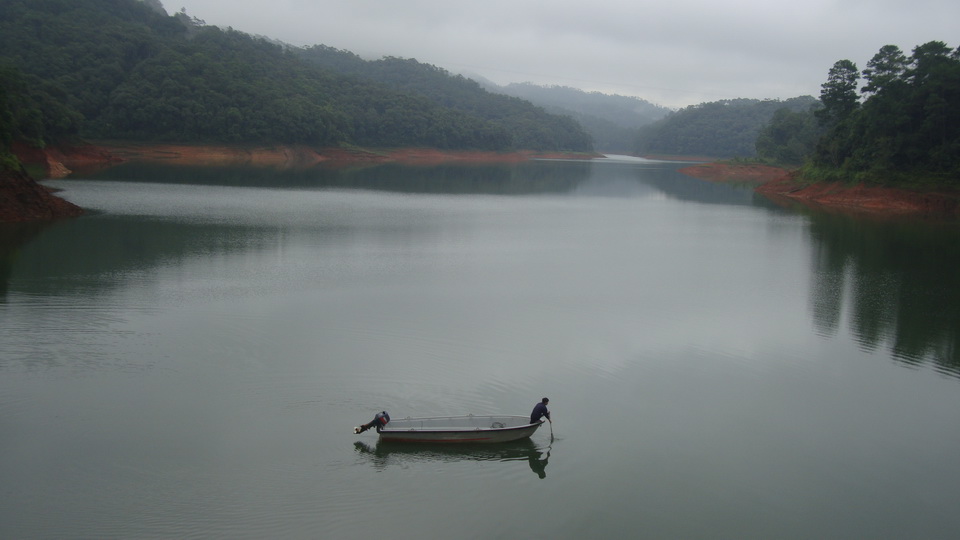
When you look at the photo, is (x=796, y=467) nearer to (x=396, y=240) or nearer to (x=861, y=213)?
(x=396, y=240)

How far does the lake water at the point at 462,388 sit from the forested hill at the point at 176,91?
22.7 m

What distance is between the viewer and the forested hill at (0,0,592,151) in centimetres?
6556

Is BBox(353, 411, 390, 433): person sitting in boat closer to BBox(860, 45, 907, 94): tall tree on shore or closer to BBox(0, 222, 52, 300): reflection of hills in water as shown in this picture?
BBox(0, 222, 52, 300): reflection of hills in water

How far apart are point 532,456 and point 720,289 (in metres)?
13.2

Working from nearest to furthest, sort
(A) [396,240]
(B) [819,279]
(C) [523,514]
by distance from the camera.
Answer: (C) [523,514] < (B) [819,279] < (A) [396,240]

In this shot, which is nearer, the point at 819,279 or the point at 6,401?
the point at 6,401

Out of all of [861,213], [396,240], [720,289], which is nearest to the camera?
[720,289]

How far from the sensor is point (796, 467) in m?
10.9

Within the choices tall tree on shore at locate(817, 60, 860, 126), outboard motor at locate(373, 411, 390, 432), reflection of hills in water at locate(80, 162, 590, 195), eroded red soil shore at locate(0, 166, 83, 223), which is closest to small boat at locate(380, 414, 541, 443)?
outboard motor at locate(373, 411, 390, 432)

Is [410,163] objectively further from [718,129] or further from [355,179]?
[718,129]

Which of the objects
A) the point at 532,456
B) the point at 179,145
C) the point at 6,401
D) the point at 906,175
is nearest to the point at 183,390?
the point at 6,401

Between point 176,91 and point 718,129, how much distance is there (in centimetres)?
10183

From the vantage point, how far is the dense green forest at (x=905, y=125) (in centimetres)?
4431

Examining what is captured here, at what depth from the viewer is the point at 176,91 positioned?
240ft
